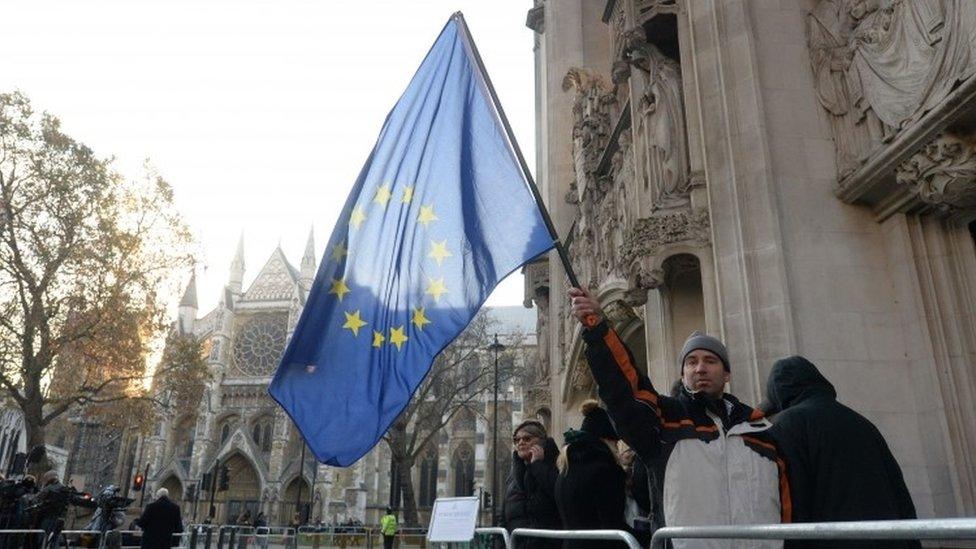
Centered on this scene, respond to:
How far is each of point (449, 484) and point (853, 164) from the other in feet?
189

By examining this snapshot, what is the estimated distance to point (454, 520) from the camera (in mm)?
5199

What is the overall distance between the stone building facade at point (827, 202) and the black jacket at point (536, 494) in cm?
209

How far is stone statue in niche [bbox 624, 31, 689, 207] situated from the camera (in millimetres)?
7746

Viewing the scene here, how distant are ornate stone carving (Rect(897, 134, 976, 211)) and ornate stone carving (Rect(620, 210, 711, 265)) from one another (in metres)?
2.00

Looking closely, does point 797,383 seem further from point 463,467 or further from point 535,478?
point 463,467

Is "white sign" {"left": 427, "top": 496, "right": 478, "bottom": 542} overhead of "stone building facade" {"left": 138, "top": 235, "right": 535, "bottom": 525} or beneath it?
beneath

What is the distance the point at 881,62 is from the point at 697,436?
4792mm

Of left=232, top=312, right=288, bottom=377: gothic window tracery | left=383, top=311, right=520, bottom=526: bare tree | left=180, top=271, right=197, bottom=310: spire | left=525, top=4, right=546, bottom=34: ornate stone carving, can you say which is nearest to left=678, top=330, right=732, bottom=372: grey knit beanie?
left=525, top=4, right=546, bottom=34: ornate stone carving

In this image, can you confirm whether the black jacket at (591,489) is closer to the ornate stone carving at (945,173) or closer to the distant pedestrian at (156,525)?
the ornate stone carving at (945,173)

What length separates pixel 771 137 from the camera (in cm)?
676

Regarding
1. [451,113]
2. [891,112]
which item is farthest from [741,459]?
[891,112]

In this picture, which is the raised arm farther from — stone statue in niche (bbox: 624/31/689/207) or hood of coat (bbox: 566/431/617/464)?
stone statue in niche (bbox: 624/31/689/207)

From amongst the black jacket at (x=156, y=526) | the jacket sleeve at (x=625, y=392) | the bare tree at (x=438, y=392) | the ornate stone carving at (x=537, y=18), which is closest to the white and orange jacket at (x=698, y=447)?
the jacket sleeve at (x=625, y=392)

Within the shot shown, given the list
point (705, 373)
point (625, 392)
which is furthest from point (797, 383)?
point (625, 392)
